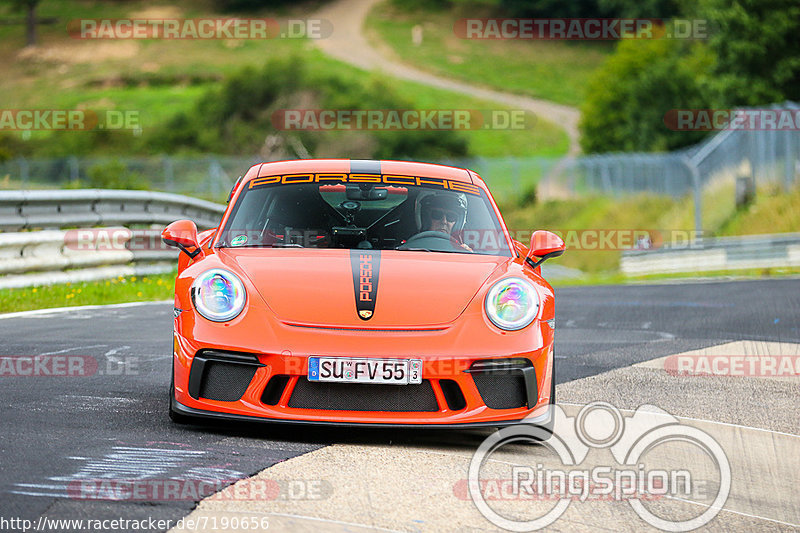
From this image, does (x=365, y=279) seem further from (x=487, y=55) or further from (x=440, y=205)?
(x=487, y=55)

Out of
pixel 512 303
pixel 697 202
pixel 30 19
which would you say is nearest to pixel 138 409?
pixel 512 303

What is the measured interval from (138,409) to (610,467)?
248 centimetres

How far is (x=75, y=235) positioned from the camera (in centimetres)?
1312

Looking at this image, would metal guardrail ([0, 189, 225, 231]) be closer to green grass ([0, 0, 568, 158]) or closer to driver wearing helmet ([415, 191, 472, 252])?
driver wearing helmet ([415, 191, 472, 252])

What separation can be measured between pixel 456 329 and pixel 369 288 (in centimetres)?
46

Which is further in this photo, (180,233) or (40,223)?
(40,223)

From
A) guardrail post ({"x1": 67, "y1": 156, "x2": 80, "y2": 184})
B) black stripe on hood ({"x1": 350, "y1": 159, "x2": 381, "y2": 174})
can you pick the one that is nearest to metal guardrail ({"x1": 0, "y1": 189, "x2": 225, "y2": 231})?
black stripe on hood ({"x1": 350, "y1": 159, "x2": 381, "y2": 174})

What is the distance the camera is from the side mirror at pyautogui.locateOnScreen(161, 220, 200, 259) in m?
6.26

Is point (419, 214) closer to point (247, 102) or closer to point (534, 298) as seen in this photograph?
point (534, 298)

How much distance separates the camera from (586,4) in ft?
351

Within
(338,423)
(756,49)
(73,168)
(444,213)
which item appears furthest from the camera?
(756,49)

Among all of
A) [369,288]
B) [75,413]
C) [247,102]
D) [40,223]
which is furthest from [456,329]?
[247,102]

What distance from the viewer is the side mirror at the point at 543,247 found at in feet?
21.4

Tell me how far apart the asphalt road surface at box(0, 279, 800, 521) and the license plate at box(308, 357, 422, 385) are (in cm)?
34
